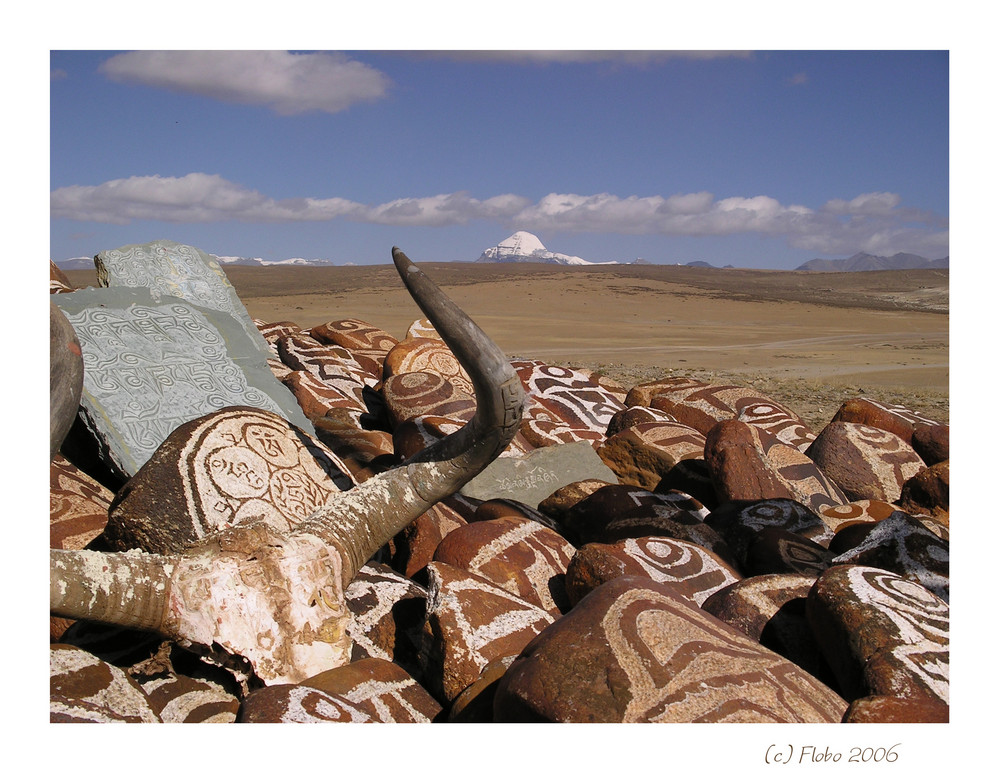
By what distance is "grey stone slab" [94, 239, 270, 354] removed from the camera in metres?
7.47

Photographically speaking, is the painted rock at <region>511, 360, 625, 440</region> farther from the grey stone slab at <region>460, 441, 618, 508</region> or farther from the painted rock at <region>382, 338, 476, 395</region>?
the grey stone slab at <region>460, 441, 618, 508</region>

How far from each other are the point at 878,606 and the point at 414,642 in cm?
178

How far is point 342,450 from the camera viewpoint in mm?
5941

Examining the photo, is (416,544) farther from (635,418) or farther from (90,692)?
(635,418)

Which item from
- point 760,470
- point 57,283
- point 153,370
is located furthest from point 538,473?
point 57,283

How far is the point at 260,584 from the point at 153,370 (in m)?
3.19

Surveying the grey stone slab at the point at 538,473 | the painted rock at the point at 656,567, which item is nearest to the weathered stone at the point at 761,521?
the painted rock at the point at 656,567

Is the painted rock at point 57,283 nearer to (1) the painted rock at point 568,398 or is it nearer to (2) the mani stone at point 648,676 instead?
(1) the painted rock at point 568,398

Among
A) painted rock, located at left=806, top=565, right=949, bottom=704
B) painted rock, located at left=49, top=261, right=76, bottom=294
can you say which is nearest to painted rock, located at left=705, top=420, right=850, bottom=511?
painted rock, located at left=806, top=565, right=949, bottom=704

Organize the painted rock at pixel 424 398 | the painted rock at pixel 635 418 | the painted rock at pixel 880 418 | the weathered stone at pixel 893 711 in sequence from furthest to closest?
the painted rock at pixel 880 418, the painted rock at pixel 635 418, the painted rock at pixel 424 398, the weathered stone at pixel 893 711

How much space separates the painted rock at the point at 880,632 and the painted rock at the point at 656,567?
599 mm

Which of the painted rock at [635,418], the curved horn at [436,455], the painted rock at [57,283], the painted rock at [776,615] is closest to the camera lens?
the curved horn at [436,455]

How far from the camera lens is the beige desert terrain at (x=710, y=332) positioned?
13.7 m

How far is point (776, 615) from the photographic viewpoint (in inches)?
139
